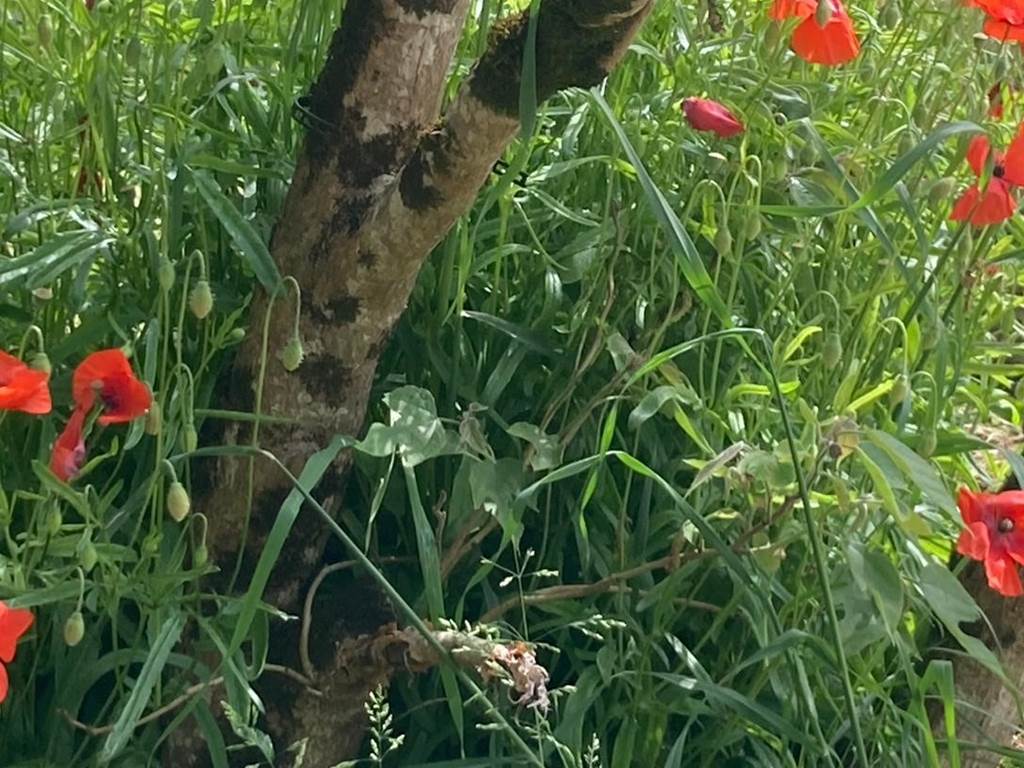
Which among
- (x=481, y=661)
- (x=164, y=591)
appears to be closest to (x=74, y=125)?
(x=164, y=591)

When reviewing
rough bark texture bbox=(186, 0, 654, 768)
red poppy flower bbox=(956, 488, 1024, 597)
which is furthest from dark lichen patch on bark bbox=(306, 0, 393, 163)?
red poppy flower bbox=(956, 488, 1024, 597)

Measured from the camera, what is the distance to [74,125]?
1150 mm

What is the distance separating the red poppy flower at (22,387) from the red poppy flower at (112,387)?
1.5 inches

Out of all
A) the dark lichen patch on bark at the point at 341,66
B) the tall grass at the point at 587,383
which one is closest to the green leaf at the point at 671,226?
the tall grass at the point at 587,383

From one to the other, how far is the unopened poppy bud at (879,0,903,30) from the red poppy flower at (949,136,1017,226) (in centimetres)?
16

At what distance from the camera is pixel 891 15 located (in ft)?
3.97

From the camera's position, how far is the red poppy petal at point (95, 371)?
3.10 feet

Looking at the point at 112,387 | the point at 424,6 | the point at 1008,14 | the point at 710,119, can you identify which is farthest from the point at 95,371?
the point at 1008,14

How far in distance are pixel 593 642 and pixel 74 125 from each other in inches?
24.8

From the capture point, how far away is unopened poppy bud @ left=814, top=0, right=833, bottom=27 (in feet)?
3.42

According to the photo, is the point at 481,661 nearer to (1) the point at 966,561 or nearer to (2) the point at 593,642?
(2) the point at 593,642

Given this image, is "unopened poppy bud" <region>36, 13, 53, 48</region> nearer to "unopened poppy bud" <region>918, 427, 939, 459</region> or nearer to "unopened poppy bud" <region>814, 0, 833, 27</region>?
"unopened poppy bud" <region>814, 0, 833, 27</region>

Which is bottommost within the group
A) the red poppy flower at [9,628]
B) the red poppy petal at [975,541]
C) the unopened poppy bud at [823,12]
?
the red poppy flower at [9,628]

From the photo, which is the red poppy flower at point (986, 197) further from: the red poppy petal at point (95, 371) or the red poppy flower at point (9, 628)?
the red poppy flower at point (9, 628)
